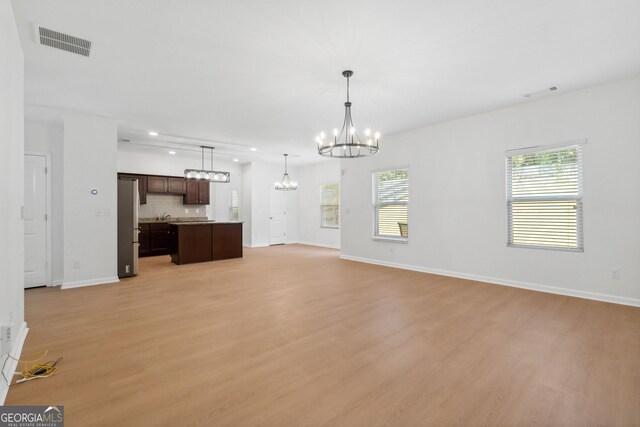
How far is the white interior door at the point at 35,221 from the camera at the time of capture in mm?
4762

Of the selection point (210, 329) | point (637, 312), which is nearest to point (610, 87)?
point (637, 312)

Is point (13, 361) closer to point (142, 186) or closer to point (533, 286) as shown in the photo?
point (533, 286)

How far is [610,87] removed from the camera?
12.5ft

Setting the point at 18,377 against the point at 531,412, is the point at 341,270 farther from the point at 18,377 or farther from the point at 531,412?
the point at 18,377

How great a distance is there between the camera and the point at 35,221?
4828mm

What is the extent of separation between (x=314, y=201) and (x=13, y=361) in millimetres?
8365

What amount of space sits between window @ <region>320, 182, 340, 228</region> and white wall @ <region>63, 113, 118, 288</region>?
6.10 m

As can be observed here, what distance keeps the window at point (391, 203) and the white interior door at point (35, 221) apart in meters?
6.37

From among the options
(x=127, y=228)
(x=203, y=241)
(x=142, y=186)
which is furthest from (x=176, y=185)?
(x=127, y=228)

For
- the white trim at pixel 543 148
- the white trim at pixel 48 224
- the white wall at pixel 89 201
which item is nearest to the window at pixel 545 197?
the white trim at pixel 543 148

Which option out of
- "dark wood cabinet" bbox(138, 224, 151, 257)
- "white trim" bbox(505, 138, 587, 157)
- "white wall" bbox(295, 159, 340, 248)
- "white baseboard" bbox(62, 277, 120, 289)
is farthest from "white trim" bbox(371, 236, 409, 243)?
"dark wood cabinet" bbox(138, 224, 151, 257)

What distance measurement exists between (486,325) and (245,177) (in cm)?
859

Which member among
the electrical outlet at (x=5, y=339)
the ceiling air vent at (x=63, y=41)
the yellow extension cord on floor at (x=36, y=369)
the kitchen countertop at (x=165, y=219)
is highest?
the ceiling air vent at (x=63, y=41)

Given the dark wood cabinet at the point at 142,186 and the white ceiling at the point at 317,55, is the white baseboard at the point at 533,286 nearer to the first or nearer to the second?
the white ceiling at the point at 317,55
